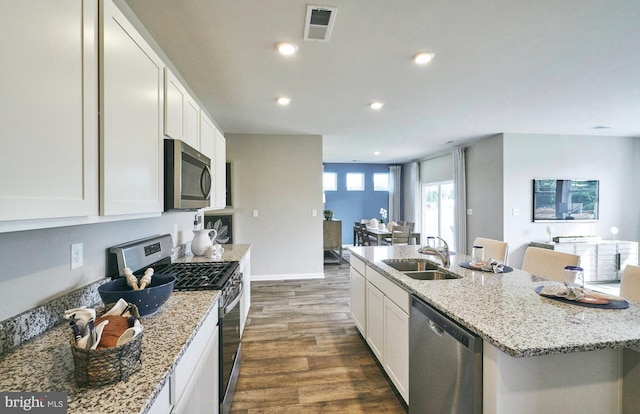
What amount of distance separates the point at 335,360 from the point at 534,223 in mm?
4552

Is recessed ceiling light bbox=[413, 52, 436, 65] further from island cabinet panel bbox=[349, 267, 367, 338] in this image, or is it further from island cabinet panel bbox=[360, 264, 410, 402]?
island cabinet panel bbox=[349, 267, 367, 338]

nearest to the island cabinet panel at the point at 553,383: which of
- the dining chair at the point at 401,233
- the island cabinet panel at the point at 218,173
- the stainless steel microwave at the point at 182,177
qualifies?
the stainless steel microwave at the point at 182,177

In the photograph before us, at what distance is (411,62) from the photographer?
247 cm

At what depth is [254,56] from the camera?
2377mm

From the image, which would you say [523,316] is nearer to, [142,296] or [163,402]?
[163,402]

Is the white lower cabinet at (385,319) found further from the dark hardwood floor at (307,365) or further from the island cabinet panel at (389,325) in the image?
the dark hardwood floor at (307,365)

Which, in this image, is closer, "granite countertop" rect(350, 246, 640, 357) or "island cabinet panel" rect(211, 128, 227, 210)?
"granite countertop" rect(350, 246, 640, 357)

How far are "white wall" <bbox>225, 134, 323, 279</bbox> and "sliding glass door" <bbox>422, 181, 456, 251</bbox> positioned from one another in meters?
3.67

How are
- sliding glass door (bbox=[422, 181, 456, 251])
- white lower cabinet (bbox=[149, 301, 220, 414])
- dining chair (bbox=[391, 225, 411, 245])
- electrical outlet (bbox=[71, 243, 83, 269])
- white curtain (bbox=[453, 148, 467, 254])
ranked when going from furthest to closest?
sliding glass door (bbox=[422, 181, 456, 251])
white curtain (bbox=[453, 148, 467, 254])
dining chair (bbox=[391, 225, 411, 245])
electrical outlet (bbox=[71, 243, 83, 269])
white lower cabinet (bbox=[149, 301, 220, 414])

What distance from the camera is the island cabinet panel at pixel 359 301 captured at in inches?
105

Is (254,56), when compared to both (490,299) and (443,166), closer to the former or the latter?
(490,299)

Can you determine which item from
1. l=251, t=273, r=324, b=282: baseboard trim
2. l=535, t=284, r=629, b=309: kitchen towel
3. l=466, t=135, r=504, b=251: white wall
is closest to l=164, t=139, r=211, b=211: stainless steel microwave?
l=535, t=284, r=629, b=309: kitchen towel

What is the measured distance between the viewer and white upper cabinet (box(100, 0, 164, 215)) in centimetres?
105

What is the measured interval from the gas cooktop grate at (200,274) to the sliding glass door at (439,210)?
602cm
